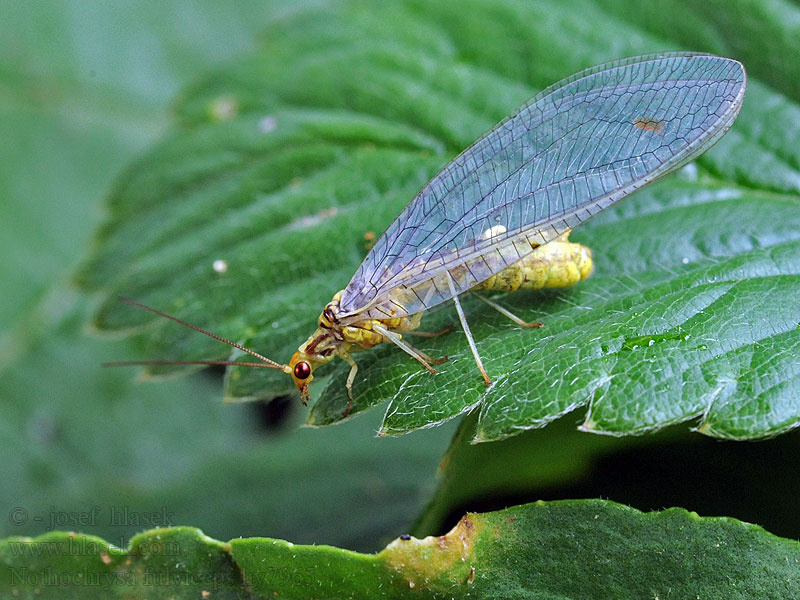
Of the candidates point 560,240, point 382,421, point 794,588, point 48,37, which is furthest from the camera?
point 48,37

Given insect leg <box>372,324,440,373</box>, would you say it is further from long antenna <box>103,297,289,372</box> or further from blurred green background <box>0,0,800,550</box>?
long antenna <box>103,297,289,372</box>

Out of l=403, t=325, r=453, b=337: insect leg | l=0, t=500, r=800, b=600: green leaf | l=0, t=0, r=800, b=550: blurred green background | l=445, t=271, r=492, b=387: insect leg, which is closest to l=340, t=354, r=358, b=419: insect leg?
l=0, t=0, r=800, b=550: blurred green background

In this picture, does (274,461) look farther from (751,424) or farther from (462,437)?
(751,424)

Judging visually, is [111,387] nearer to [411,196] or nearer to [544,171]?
[411,196]

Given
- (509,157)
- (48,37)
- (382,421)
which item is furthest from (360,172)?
(48,37)

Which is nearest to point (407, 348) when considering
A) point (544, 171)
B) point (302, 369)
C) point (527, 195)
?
point (302, 369)

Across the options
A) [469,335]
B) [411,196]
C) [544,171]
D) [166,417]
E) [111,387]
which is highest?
[544,171]
